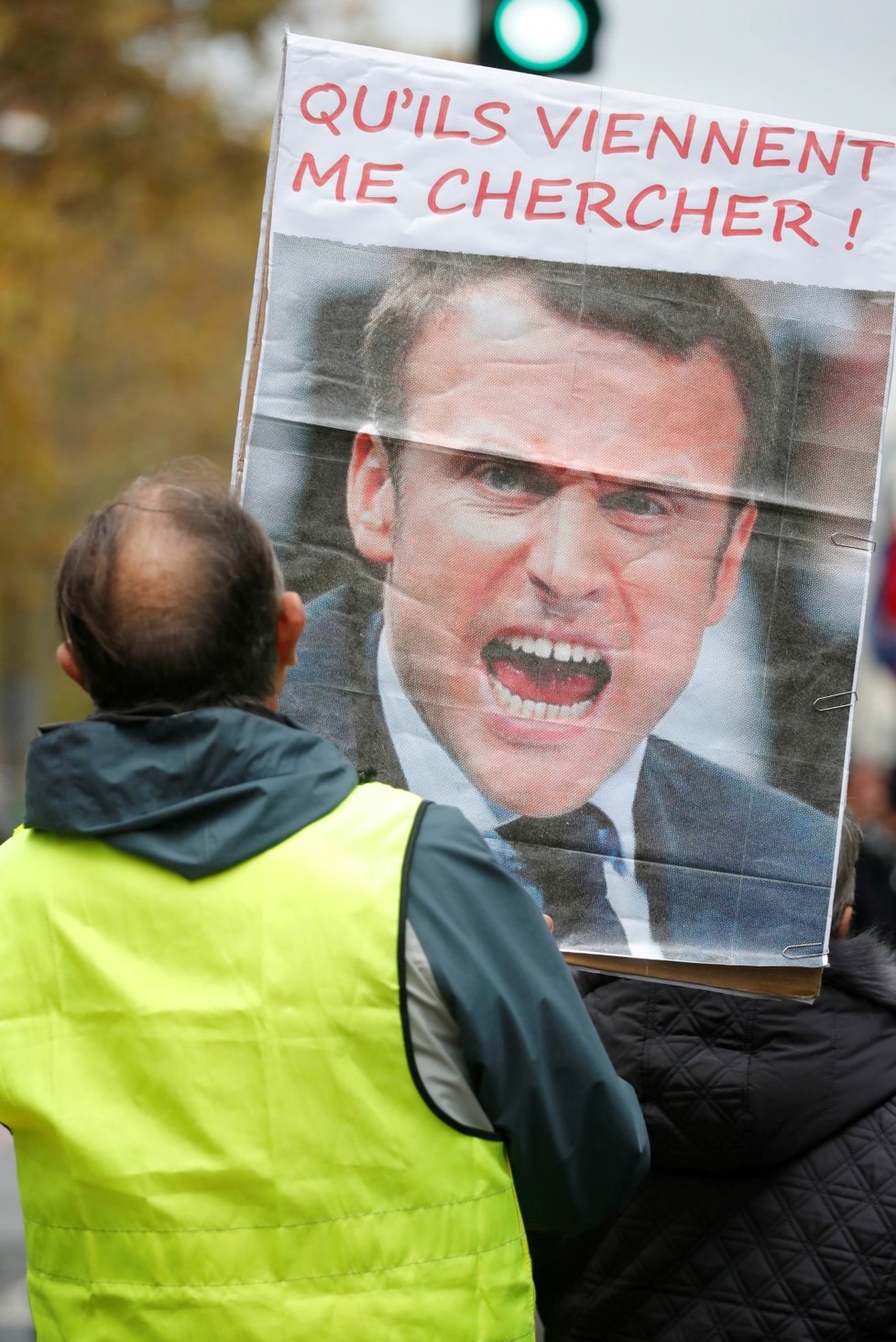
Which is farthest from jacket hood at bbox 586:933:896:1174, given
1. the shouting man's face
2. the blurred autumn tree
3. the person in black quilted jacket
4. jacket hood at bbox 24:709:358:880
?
the blurred autumn tree

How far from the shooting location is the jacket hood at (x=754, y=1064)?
254cm

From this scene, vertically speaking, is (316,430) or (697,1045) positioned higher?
(316,430)

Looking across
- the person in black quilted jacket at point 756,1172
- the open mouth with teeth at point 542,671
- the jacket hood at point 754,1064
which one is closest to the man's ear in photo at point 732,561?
the open mouth with teeth at point 542,671

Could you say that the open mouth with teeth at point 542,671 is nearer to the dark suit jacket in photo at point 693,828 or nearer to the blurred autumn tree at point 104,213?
the dark suit jacket in photo at point 693,828

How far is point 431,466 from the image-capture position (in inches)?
98.2

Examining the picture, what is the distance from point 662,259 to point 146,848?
3.78 feet

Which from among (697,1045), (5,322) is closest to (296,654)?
(697,1045)

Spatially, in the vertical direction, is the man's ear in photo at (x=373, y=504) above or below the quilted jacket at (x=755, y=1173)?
above

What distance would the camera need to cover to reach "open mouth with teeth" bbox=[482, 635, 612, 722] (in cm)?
249

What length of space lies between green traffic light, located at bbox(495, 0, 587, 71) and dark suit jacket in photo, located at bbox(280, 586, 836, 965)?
2.93 meters

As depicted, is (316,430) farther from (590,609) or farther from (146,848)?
(146,848)


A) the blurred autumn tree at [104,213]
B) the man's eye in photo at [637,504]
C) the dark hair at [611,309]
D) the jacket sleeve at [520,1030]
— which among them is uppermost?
the blurred autumn tree at [104,213]

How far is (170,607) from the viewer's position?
1.99m

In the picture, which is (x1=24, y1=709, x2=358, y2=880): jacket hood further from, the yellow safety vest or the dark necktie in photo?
the dark necktie in photo
